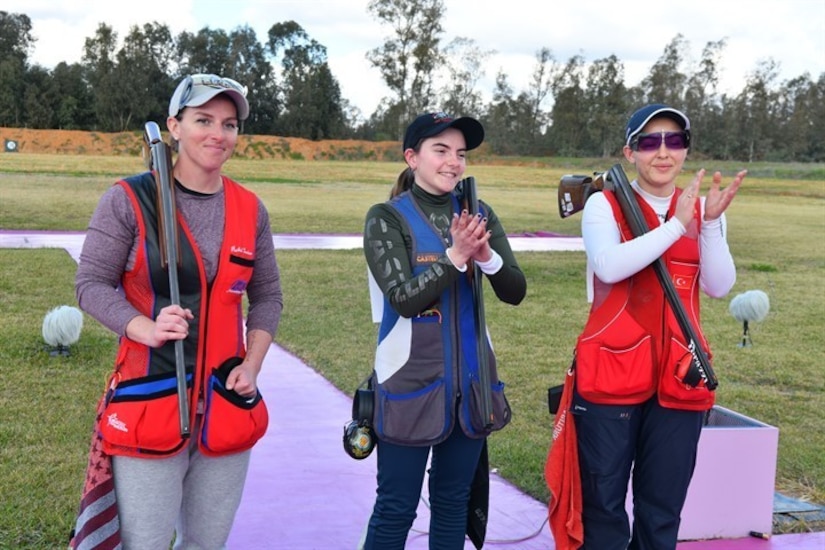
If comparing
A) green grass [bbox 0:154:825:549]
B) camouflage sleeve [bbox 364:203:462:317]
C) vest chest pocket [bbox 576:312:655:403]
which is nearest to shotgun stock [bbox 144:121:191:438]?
camouflage sleeve [bbox 364:203:462:317]

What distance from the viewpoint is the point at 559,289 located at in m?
11.4

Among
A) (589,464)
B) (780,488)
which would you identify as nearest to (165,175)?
(589,464)

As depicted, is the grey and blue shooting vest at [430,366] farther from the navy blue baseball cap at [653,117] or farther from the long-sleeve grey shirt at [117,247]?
the navy blue baseball cap at [653,117]

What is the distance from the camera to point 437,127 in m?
2.93

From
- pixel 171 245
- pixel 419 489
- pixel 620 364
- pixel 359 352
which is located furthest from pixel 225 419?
pixel 359 352

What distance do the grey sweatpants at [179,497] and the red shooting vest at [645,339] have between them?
1.25m

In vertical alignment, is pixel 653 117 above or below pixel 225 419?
above

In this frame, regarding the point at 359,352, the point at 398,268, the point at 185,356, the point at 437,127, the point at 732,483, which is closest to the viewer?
the point at 185,356

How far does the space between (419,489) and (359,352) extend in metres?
4.54

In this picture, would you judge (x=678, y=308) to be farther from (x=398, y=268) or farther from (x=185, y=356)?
(x=185, y=356)

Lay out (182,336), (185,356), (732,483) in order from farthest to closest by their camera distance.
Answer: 1. (732,483)
2. (185,356)
3. (182,336)

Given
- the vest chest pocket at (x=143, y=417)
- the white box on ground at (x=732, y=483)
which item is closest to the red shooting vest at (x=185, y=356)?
the vest chest pocket at (x=143, y=417)

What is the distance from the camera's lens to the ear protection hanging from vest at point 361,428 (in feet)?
9.76

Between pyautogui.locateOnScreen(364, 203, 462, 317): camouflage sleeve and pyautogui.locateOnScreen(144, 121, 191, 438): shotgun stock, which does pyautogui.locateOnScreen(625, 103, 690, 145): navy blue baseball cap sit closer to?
pyautogui.locateOnScreen(364, 203, 462, 317): camouflage sleeve
